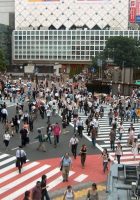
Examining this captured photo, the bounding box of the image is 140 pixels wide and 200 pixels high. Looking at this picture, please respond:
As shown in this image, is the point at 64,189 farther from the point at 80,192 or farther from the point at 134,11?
the point at 134,11

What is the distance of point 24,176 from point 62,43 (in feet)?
275

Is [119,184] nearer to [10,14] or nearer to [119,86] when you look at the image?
[119,86]

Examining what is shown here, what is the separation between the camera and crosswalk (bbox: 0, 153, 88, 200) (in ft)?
55.5

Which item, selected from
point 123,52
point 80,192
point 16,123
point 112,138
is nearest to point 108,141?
point 112,138

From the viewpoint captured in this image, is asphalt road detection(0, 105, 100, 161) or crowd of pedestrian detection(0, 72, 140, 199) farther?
asphalt road detection(0, 105, 100, 161)

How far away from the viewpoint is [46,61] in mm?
103250

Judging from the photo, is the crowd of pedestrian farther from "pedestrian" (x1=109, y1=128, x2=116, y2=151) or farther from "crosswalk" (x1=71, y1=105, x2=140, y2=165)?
"crosswalk" (x1=71, y1=105, x2=140, y2=165)

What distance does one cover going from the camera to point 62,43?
101 meters

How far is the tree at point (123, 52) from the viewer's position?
272 feet

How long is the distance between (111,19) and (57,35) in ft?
47.7

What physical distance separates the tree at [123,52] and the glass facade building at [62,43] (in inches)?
628

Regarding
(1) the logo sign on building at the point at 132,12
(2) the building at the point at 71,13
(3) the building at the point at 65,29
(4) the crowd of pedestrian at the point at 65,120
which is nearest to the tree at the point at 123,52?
(3) the building at the point at 65,29

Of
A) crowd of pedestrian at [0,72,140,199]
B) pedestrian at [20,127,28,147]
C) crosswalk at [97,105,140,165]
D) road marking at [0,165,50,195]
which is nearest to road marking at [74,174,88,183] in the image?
crowd of pedestrian at [0,72,140,199]

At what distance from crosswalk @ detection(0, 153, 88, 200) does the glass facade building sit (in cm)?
8015
